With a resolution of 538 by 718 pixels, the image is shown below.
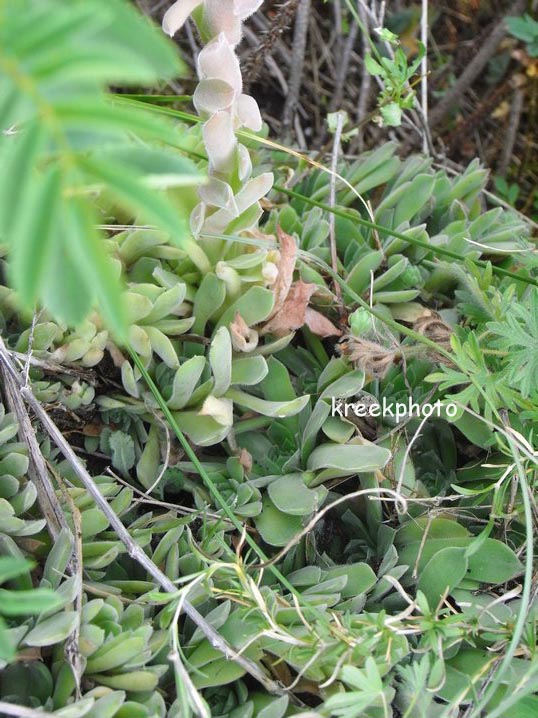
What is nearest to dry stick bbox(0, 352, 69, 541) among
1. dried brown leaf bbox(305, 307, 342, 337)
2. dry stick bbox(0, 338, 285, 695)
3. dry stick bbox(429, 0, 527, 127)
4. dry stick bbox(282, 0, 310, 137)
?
dry stick bbox(0, 338, 285, 695)

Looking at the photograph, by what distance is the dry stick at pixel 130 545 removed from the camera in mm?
876

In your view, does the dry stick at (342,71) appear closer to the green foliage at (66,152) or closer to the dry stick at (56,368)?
the dry stick at (56,368)

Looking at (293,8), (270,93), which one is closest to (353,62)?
(270,93)

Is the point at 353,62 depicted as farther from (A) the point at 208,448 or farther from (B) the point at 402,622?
(B) the point at 402,622

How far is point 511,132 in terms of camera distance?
2.09 m

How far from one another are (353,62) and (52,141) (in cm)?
188

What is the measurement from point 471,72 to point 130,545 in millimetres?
1657

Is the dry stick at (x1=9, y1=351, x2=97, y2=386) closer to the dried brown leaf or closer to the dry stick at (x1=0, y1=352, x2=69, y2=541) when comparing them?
→ the dry stick at (x1=0, y1=352, x2=69, y2=541)

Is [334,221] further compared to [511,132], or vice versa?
[511,132]

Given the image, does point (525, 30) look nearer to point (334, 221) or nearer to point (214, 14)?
point (334, 221)

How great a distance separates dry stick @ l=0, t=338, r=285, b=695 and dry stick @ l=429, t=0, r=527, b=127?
1450 mm

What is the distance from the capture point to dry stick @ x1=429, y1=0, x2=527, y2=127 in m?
2.02

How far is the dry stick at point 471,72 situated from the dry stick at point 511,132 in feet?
0.48

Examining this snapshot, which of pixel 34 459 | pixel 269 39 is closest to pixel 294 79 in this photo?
pixel 269 39
